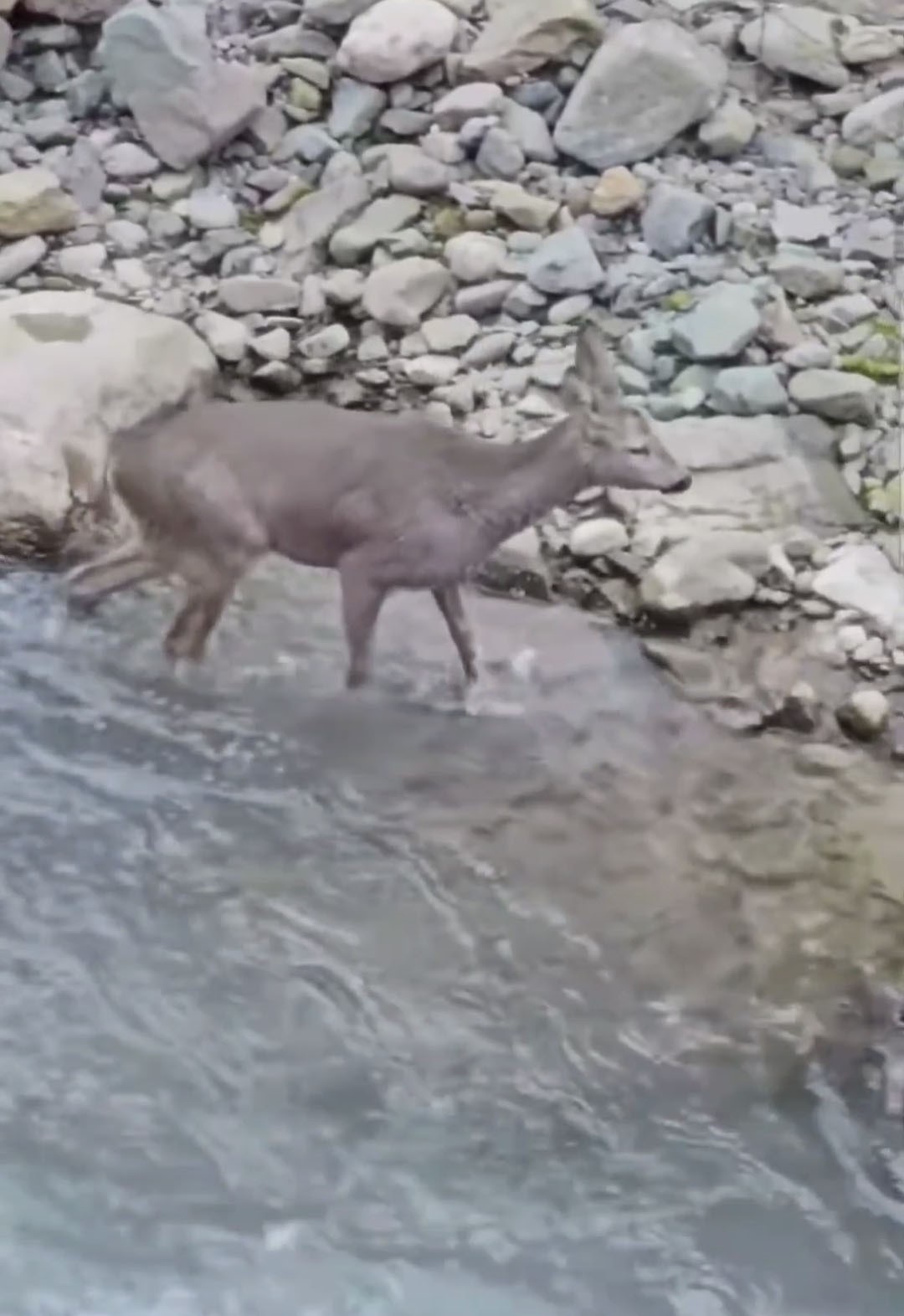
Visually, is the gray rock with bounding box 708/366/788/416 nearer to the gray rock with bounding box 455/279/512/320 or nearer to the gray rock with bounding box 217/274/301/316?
the gray rock with bounding box 455/279/512/320

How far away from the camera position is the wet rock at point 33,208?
27.2 ft

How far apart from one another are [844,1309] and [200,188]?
5.77 meters

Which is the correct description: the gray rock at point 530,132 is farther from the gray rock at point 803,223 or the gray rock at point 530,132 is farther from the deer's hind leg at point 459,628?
the deer's hind leg at point 459,628

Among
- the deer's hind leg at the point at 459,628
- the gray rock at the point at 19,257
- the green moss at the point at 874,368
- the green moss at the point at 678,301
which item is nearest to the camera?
the deer's hind leg at the point at 459,628

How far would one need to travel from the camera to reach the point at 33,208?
27.3 feet

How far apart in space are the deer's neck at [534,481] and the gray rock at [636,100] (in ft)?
8.76

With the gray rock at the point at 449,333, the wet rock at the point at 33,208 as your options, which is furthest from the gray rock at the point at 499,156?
the wet rock at the point at 33,208

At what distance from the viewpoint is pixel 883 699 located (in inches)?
244

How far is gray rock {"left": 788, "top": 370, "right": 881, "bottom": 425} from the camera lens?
7.20 metres

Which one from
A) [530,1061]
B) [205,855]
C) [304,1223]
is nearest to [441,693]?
[205,855]

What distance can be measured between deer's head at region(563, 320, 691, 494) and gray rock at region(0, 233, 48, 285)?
297cm

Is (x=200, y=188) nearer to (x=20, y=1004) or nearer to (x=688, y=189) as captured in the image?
(x=688, y=189)

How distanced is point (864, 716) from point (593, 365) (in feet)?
4.35

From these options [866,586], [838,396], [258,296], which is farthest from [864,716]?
[258,296]
